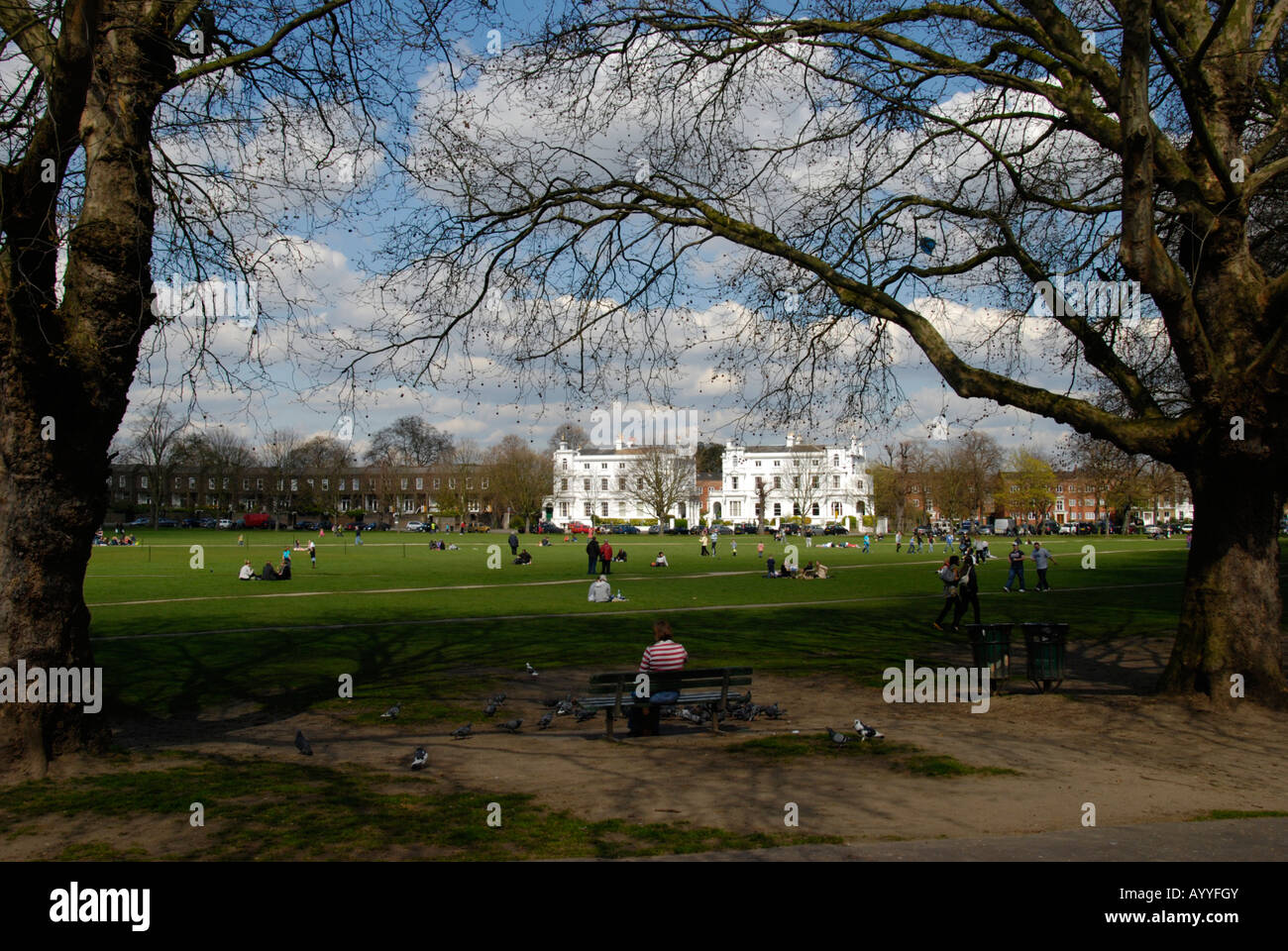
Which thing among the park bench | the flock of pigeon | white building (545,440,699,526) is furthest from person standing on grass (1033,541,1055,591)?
white building (545,440,699,526)

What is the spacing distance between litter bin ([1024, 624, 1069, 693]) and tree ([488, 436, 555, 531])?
10377 centimetres

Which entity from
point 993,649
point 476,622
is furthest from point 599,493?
point 993,649

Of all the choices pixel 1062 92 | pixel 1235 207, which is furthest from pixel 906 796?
pixel 1062 92

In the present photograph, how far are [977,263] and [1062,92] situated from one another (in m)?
2.43

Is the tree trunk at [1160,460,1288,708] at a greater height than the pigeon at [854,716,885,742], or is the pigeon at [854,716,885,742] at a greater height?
the tree trunk at [1160,460,1288,708]

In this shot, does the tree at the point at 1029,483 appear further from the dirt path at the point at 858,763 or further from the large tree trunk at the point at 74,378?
the large tree trunk at the point at 74,378

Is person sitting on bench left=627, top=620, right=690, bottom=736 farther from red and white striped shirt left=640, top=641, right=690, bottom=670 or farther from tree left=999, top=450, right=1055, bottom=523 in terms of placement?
tree left=999, top=450, right=1055, bottom=523

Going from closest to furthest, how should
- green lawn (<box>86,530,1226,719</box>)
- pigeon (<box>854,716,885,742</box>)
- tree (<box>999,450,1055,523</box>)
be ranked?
pigeon (<box>854,716,885,742</box>), green lawn (<box>86,530,1226,719</box>), tree (<box>999,450,1055,523</box>)

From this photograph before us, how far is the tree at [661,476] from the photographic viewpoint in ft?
376

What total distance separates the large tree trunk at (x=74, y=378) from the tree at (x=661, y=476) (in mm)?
103358

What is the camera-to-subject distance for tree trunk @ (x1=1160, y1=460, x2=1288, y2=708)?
1069 cm

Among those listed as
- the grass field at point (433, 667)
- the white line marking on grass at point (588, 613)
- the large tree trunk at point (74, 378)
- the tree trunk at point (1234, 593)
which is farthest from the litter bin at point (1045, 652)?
the white line marking on grass at point (588, 613)

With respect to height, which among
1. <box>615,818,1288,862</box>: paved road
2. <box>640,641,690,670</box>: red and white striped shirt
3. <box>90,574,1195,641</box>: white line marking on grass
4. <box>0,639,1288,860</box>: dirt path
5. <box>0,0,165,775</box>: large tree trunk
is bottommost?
<box>90,574,1195,641</box>: white line marking on grass
